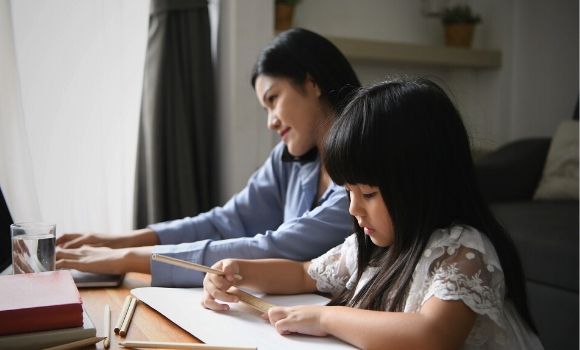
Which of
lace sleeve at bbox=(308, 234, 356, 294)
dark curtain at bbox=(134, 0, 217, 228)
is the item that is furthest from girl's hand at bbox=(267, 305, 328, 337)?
dark curtain at bbox=(134, 0, 217, 228)

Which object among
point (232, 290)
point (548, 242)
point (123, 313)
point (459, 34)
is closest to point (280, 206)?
point (232, 290)

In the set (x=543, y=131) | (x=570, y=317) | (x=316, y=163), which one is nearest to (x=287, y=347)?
(x=316, y=163)

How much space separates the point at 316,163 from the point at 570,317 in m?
1.18

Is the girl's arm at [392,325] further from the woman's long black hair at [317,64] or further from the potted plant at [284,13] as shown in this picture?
the potted plant at [284,13]

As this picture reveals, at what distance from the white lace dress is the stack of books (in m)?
0.43

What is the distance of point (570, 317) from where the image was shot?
2051 millimetres

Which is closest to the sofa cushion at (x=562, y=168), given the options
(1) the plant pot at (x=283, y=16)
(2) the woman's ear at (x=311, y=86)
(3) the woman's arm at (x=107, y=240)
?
(1) the plant pot at (x=283, y=16)

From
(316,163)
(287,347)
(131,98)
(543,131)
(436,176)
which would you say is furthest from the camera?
(543,131)

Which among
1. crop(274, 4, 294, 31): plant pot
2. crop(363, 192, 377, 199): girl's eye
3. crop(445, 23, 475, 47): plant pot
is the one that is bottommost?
crop(363, 192, 377, 199): girl's eye

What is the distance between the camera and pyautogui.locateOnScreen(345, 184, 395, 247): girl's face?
0.89 meters

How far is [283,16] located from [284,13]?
1 centimetres

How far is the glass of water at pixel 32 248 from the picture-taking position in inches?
38.8

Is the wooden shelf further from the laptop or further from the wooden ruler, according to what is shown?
the wooden ruler

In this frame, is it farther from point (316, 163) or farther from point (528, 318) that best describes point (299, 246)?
point (528, 318)
